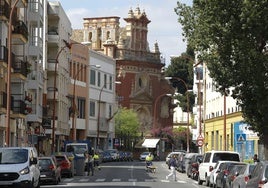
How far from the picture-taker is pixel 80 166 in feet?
193

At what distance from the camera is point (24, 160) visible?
34.2 metres

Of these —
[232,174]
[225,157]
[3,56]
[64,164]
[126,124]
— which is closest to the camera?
[232,174]

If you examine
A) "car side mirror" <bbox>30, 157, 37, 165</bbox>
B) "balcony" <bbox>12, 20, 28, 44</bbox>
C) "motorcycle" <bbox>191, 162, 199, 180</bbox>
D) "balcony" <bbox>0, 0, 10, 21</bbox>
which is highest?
"balcony" <bbox>0, 0, 10, 21</bbox>

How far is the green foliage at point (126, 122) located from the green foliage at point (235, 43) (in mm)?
95525

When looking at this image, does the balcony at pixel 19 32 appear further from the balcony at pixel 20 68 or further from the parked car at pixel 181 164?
the parked car at pixel 181 164

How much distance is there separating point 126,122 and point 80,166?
257 ft

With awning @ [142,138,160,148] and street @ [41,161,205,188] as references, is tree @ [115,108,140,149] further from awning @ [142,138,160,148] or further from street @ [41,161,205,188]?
street @ [41,161,205,188]

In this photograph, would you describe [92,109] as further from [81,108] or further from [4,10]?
[4,10]

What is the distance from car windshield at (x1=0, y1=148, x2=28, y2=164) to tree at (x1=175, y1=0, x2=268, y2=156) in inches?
407

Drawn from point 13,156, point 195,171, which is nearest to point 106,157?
point 195,171

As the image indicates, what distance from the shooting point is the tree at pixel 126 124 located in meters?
137

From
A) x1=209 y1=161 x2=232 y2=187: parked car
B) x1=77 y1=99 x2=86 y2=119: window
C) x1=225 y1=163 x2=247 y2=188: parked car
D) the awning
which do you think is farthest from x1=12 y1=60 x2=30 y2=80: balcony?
the awning

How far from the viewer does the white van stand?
33188 millimetres

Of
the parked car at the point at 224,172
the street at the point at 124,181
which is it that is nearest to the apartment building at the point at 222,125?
the street at the point at 124,181
